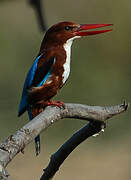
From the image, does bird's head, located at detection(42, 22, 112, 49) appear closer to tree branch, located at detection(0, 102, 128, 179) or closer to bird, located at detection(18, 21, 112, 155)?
bird, located at detection(18, 21, 112, 155)

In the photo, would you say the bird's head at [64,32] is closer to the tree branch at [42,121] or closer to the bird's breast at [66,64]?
the bird's breast at [66,64]

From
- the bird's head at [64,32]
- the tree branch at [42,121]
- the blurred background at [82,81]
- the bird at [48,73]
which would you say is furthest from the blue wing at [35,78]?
the blurred background at [82,81]

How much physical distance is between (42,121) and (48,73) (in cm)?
96

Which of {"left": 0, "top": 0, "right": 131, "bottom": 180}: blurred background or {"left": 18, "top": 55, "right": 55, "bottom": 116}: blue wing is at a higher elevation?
{"left": 18, "top": 55, "right": 55, "bottom": 116}: blue wing

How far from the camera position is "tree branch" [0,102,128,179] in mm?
1839

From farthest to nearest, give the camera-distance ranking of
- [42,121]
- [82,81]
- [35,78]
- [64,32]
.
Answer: [82,81] < [64,32] < [35,78] < [42,121]

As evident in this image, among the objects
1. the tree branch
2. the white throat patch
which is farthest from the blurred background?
the tree branch

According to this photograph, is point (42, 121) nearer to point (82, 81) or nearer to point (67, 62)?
point (67, 62)

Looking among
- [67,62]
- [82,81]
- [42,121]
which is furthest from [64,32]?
[82,81]

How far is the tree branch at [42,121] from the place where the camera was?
184cm

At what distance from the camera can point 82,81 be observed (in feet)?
27.6

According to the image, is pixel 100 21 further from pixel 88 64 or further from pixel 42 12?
pixel 42 12

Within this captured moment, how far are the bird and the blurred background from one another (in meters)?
3.17

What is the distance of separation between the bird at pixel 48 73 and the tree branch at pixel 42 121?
62 cm
